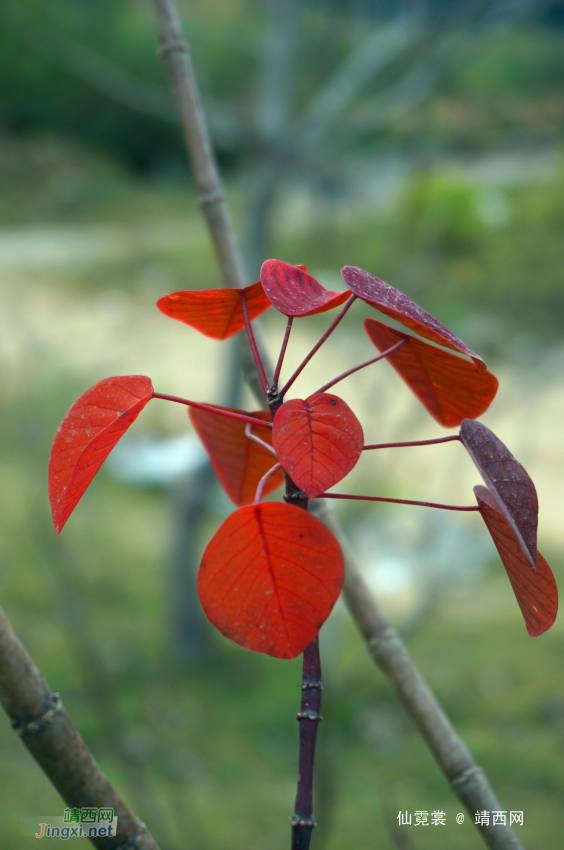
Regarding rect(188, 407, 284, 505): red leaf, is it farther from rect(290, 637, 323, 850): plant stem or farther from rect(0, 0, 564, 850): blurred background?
rect(0, 0, 564, 850): blurred background

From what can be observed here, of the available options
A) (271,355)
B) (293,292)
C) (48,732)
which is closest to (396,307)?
(293,292)

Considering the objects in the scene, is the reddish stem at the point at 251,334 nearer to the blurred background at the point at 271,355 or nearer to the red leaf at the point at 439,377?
the red leaf at the point at 439,377

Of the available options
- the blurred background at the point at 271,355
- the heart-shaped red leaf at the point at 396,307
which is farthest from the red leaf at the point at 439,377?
the blurred background at the point at 271,355

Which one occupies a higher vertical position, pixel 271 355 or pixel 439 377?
pixel 271 355

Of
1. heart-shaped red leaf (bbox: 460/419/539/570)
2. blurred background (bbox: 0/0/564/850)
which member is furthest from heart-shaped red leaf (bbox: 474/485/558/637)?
blurred background (bbox: 0/0/564/850)

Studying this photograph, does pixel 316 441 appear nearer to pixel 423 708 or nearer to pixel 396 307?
pixel 396 307
